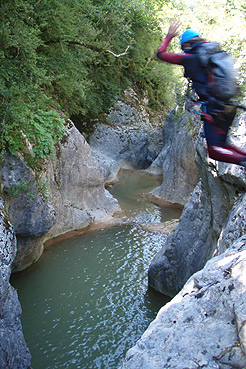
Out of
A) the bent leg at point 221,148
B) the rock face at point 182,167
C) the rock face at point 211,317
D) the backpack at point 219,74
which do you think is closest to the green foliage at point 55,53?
the backpack at point 219,74

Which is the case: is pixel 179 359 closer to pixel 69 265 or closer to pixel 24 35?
pixel 69 265

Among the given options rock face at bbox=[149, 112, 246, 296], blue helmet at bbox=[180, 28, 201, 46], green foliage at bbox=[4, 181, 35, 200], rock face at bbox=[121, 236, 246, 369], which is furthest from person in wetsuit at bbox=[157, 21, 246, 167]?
green foliage at bbox=[4, 181, 35, 200]

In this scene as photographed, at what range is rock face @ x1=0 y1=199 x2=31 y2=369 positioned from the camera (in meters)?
5.25

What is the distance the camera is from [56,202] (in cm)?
1160

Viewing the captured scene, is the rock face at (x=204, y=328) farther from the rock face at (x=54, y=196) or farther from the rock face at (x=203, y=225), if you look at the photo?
the rock face at (x=54, y=196)

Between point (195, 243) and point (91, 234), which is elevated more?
point (195, 243)

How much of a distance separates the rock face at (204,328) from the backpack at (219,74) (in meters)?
1.74

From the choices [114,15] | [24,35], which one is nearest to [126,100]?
[114,15]

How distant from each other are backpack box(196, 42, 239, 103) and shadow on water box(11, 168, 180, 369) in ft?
16.6

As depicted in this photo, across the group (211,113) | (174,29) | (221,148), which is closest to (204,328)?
(221,148)

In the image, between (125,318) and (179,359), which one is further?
(125,318)

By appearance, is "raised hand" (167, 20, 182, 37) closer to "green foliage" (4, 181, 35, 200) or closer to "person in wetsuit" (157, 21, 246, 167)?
"person in wetsuit" (157, 21, 246, 167)

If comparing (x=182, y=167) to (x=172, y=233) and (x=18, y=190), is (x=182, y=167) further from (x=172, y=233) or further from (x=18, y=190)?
(x=18, y=190)

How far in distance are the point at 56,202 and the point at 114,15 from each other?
8.01 metres
